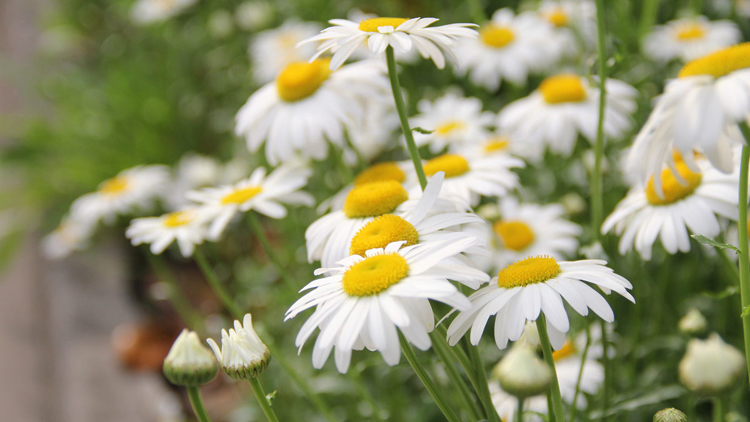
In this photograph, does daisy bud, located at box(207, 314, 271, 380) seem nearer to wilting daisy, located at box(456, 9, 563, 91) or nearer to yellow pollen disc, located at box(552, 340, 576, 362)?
yellow pollen disc, located at box(552, 340, 576, 362)

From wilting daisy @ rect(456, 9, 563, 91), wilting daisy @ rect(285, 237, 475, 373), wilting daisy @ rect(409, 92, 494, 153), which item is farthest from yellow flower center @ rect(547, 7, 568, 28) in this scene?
wilting daisy @ rect(285, 237, 475, 373)

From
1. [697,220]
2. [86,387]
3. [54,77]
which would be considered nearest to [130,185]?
[86,387]

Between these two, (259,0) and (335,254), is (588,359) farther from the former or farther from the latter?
(259,0)

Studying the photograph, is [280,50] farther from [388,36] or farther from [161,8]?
[388,36]

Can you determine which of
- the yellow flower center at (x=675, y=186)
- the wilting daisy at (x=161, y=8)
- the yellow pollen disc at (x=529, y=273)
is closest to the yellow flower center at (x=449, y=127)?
the yellow flower center at (x=675, y=186)

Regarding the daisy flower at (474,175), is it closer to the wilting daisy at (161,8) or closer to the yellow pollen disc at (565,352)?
the yellow pollen disc at (565,352)

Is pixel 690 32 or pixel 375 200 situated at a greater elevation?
pixel 375 200

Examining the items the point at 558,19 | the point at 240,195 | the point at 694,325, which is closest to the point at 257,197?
the point at 240,195
